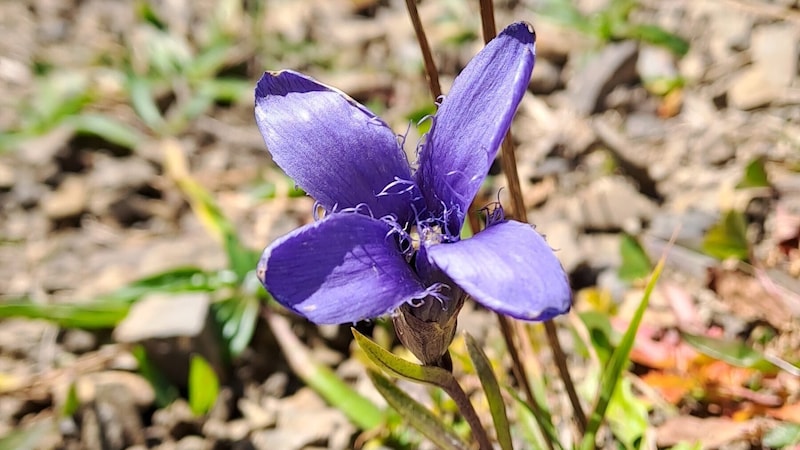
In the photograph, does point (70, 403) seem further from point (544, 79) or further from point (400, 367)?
point (544, 79)

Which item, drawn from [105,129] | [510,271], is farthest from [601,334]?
[105,129]

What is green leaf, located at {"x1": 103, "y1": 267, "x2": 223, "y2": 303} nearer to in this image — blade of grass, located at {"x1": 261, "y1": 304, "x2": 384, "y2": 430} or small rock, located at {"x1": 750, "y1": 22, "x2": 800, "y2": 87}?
blade of grass, located at {"x1": 261, "y1": 304, "x2": 384, "y2": 430}

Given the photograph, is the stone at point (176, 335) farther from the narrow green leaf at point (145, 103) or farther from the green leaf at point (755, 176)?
the green leaf at point (755, 176)

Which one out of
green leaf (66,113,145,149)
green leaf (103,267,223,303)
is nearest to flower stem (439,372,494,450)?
green leaf (103,267,223,303)

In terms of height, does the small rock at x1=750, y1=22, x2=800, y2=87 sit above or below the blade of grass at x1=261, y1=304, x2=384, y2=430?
above

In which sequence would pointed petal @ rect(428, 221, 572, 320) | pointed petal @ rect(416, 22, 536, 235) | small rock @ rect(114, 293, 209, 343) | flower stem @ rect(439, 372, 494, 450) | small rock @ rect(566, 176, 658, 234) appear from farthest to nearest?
small rock @ rect(566, 176, 658, 234)
small rock @ rect(114, 293, 209, 343)
flower stem @ rect(439, 372, 494, 450)
pointed petal @ rect(416, 22, 536, 235)
pointed petal @ rect(428, 221, 572, 320)

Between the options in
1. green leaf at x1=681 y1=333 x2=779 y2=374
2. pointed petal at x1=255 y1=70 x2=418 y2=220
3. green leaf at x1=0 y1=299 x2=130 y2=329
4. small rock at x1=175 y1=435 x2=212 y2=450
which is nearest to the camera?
pointed petal at x1=255 y1=70 x2=418 y2=220

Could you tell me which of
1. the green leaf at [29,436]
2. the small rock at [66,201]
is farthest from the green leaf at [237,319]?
the small rock at [66,201]
